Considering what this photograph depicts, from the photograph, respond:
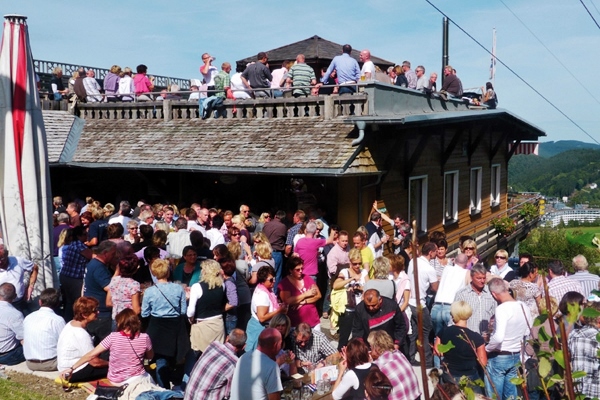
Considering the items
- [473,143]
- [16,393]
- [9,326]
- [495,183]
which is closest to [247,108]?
[9,326]

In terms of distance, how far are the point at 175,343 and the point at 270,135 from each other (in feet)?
20.3

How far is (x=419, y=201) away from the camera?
15766 mm

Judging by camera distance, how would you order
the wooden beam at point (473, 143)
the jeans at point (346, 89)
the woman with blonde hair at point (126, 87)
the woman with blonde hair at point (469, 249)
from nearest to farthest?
1. the woman with blonde hair at point (469, 249)
2. the jeans at point (346, 89)
3. the woman with blonde hair at point (126, 87)
4. the wooden beam at point (473, 143)

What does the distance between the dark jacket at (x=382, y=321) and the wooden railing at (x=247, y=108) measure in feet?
17.9

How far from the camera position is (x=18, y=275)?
8.28 meters

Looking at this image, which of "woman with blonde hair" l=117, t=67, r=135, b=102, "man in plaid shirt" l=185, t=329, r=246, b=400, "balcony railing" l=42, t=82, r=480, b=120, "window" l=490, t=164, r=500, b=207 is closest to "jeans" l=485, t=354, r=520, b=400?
"man in plaid shirt" l=185, t=329, r=246, b=400

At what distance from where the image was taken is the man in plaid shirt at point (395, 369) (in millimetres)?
5887

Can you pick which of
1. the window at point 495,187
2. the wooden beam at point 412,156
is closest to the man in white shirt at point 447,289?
the wooden beam at point 412,156

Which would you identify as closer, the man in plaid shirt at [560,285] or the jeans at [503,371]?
the jeans at [503,371]

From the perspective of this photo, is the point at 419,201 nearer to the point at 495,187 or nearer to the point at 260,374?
the point at 495,187

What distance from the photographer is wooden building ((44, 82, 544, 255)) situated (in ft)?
40.4

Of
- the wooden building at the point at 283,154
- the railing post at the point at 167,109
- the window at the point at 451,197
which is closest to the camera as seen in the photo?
the wooden building at the point at 283,154

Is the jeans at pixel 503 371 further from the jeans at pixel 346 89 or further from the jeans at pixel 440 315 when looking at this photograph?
the jeans at pixel 346 89

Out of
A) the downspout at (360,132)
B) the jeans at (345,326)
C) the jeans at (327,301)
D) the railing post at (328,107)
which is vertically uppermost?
the railing post at (328,107)
